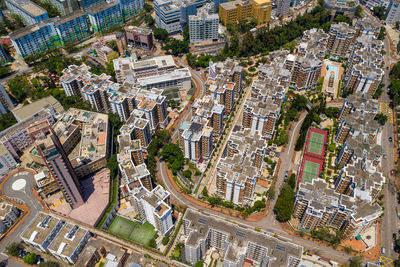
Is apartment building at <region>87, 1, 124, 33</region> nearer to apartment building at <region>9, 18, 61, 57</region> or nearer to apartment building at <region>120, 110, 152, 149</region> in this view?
apartment building at <region>9, 18, 61, 57</region>

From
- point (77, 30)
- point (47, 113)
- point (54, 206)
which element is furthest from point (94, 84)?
point (77, 30)

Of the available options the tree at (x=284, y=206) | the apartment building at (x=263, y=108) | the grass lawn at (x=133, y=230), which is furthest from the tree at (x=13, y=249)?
the apartment building at (x=263, y=108)

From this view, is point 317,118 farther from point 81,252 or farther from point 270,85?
point 81,252

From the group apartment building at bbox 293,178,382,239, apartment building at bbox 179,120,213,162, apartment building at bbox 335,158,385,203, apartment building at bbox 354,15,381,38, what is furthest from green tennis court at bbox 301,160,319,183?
apartment building at bbox 354,15,381,38

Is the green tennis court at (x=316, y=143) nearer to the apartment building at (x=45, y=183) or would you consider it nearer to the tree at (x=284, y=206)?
the tree at (x=284, y=206)

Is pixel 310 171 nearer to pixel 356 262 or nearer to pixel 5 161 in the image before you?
pixel 356 262

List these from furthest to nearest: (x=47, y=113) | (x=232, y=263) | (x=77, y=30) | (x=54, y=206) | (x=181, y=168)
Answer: (x=77, y=30) < (x=47, y=113) < (x=181, y=168) < (x=54, y=206) < (x=232, y=263)
